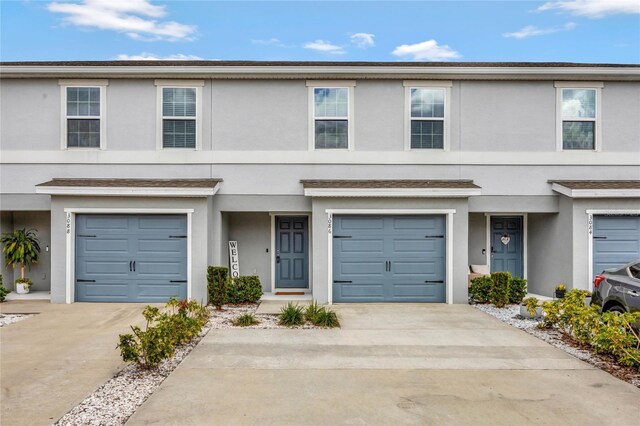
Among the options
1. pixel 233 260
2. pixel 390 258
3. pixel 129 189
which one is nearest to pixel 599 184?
pixel 390 258

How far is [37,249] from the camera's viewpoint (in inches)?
496

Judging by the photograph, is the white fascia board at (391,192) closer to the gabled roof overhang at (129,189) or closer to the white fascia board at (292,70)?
the gabled roof overhang at (129,189)

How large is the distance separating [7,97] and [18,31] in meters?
2.93

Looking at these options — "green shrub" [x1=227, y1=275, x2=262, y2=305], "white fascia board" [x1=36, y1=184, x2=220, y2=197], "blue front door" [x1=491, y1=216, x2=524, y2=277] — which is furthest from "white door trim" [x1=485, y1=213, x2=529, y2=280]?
"white fascia board" [x1=36, y1=184, x2=220, y2=197]

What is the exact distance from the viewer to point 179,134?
40.2 ft

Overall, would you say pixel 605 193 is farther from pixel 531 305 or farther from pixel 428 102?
pixel 428 102

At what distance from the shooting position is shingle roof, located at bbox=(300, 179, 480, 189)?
11523mm

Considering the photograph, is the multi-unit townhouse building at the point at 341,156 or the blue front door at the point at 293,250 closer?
the multi-unit townhouse building at the point at 341,156

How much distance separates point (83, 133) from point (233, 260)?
544cm

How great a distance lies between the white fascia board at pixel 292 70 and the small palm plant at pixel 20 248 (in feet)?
14.6

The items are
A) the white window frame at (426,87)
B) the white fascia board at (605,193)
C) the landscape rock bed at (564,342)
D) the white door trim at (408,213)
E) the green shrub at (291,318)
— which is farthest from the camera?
the white window frame at (426,87)

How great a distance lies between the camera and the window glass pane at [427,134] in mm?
12312

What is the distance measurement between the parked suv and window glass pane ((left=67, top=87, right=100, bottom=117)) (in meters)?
12.8

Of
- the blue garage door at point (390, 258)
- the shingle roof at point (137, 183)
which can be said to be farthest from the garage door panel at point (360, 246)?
the shingle roof at point (137, 183)
